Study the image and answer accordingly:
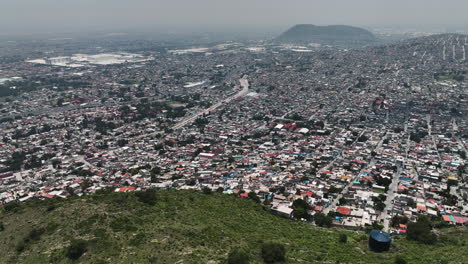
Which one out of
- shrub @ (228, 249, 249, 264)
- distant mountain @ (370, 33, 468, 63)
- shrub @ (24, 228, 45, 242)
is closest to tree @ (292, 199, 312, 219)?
shrub @ (228, 249, 249, 264)

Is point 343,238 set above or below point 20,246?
below

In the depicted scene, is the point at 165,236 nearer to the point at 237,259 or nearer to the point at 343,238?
the point at 237,259

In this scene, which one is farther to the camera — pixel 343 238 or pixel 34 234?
pixel 343 238

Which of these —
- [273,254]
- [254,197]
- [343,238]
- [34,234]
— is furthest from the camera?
[254,197]

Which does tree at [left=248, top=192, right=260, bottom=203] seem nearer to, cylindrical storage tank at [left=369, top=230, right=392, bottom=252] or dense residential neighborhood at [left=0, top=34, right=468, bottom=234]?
dense residential neighborhood at [left=0, top=34, right=468, bottom=234]

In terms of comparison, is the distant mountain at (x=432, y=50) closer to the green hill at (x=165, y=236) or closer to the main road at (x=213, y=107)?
the main road at (x=213, y=107)

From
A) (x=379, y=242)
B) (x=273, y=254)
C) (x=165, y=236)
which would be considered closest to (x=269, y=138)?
(x=379, y=242)
